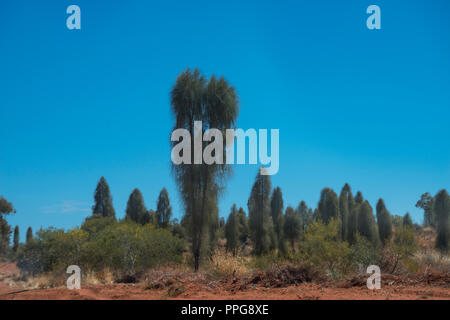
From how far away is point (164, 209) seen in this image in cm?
4606

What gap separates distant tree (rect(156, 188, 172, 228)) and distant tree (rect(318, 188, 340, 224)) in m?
18.7

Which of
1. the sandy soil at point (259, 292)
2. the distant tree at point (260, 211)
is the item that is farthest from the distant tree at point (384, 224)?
the sandy soil at point (259, 292)

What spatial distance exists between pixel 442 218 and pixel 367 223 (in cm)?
753

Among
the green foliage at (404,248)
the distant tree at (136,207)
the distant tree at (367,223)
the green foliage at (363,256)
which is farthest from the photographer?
the distant tree at (136,207)

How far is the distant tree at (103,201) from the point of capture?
42.7m

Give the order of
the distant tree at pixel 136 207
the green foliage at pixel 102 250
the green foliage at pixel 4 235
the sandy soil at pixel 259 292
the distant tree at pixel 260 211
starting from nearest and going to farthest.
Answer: the sandy soil at pixel 259 292 → the green foliage at pixel 102 250 → the distant tree at pixel 260 211 → the green foliage at pixel 4 235 → the distant tree at pixel 136 207

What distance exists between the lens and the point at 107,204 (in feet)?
141

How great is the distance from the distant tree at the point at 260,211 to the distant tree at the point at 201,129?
71.0ft

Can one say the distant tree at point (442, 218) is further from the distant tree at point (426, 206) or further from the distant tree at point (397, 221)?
the distant tree at point (426, 206)

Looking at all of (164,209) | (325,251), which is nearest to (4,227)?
(164,209)

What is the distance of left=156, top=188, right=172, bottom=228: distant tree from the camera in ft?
149

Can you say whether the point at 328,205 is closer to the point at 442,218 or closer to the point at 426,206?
the point at 442,218

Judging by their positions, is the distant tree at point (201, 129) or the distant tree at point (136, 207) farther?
the distant tree at point (136, 207)
